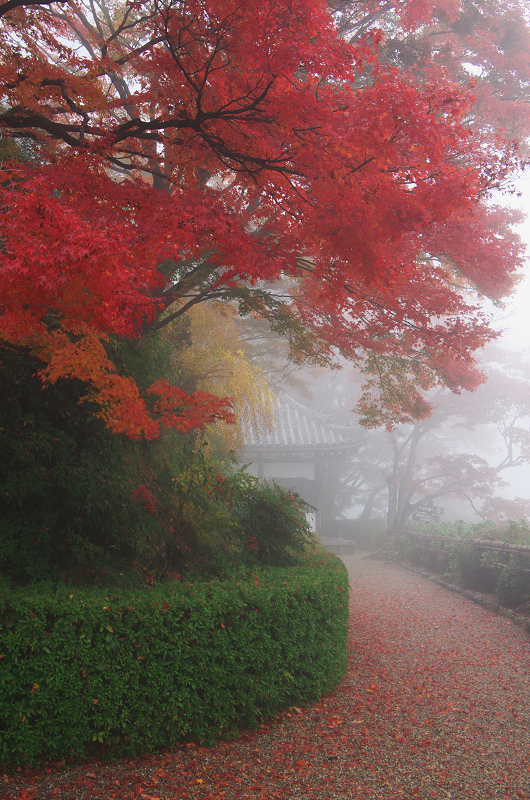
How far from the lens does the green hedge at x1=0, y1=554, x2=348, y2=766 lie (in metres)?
3.08

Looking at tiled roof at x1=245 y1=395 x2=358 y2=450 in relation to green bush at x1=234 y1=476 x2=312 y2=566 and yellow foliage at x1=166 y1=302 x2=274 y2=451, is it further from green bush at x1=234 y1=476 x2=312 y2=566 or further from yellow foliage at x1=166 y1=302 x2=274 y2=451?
green bush at x1=234 y1=476 x2=312 y2=566

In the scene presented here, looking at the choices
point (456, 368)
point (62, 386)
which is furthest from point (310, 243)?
point (456, 368)

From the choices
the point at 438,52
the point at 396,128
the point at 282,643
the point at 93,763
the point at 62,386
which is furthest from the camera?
the point at 438,52

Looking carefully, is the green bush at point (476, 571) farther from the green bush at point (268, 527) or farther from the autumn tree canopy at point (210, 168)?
the autumn tree canopy at point (210, 168)

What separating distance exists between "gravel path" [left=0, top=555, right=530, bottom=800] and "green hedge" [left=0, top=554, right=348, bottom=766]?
6.3 inches

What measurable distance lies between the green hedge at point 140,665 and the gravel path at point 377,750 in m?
0.16

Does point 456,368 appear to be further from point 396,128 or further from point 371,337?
point 396,128

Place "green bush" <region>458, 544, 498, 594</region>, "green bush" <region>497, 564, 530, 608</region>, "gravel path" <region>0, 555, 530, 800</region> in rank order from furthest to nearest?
"green bush" <region>458, 544, 498, 594</region> < "green bush" <region>497, 564, 530, 608</region> < "gravel path" <region>0, 555, 530, 800</region>

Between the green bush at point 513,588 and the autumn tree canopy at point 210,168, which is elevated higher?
the autumn tree canopy at point 210,168

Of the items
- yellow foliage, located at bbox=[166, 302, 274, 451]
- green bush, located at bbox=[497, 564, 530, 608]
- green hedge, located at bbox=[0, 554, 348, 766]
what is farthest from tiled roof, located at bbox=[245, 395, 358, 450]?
green hedge, located at bbox=[0, 554, 348, 766]

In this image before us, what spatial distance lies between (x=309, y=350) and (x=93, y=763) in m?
6.01

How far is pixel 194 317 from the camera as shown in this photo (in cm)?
988

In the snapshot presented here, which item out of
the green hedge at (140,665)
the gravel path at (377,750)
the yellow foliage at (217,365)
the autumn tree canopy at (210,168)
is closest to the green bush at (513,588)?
the gravel path at (377,750)

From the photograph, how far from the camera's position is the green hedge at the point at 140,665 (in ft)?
10.1
